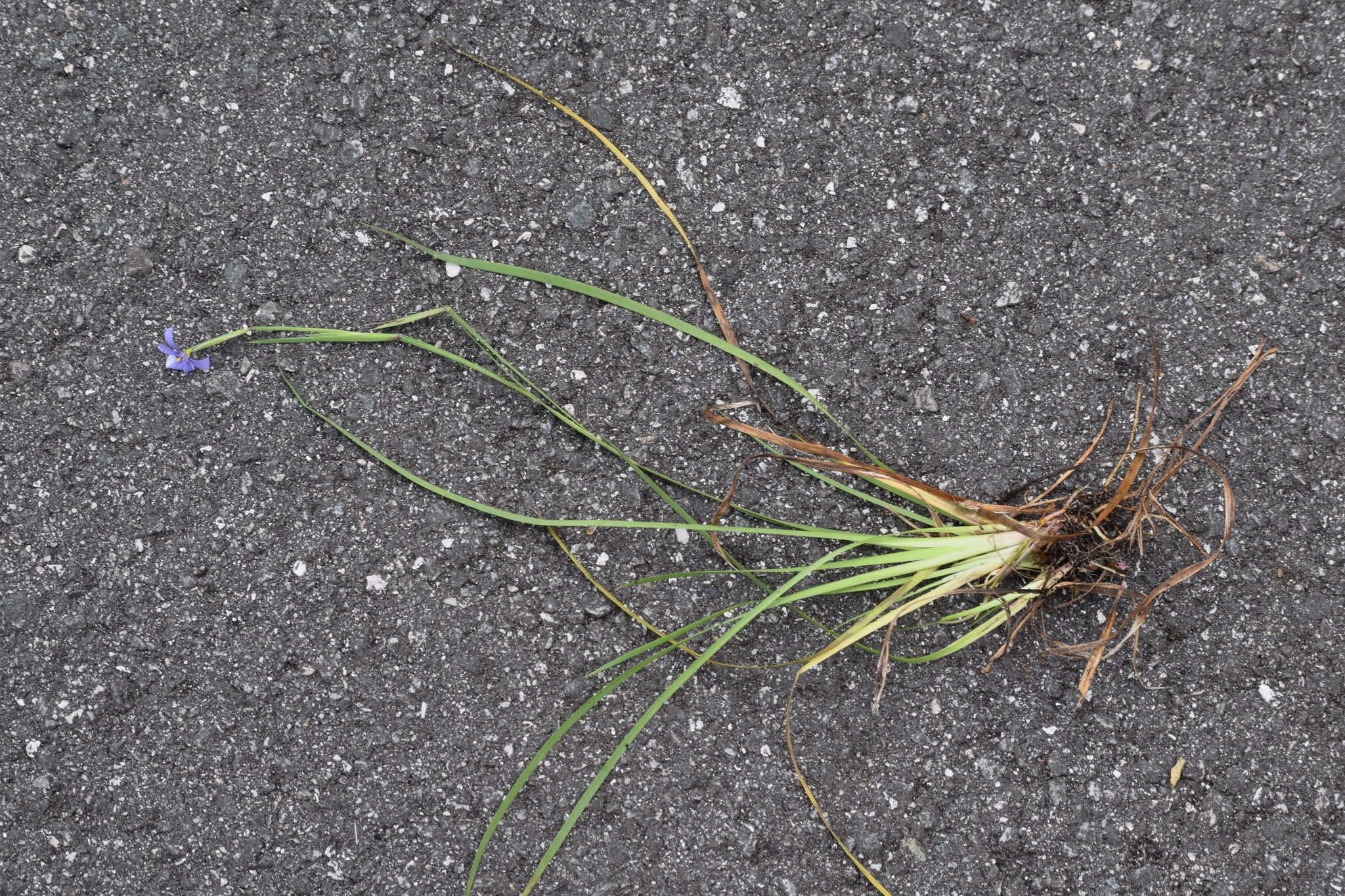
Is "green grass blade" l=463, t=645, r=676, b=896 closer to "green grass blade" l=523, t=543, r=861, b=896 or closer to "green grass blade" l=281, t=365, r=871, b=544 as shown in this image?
"green grass blade" l=523, t=543, r=861, b=896

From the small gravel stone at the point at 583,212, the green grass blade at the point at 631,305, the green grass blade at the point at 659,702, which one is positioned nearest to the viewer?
the green grass blade at the point at 659,702

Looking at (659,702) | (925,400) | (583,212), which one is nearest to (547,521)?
(659,702)

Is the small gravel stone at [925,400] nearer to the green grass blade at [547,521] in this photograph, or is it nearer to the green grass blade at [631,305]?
the green grass blade at [631,305]

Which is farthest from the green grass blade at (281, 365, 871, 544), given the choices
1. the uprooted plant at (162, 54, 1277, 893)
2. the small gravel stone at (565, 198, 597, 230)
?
the small gravel stone at (565, 198, 597, 230)

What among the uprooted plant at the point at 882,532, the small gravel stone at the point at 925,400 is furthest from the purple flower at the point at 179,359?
the small gravel stone at the point at 925,400

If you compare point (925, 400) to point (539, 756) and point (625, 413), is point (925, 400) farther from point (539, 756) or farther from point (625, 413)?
point (539, 756)

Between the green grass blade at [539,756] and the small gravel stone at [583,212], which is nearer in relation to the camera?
the green grass blade at [539,756]

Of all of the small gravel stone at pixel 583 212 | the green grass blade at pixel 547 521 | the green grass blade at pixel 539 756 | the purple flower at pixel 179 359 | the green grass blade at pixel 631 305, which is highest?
the small gravel stone at pixel 583 212
